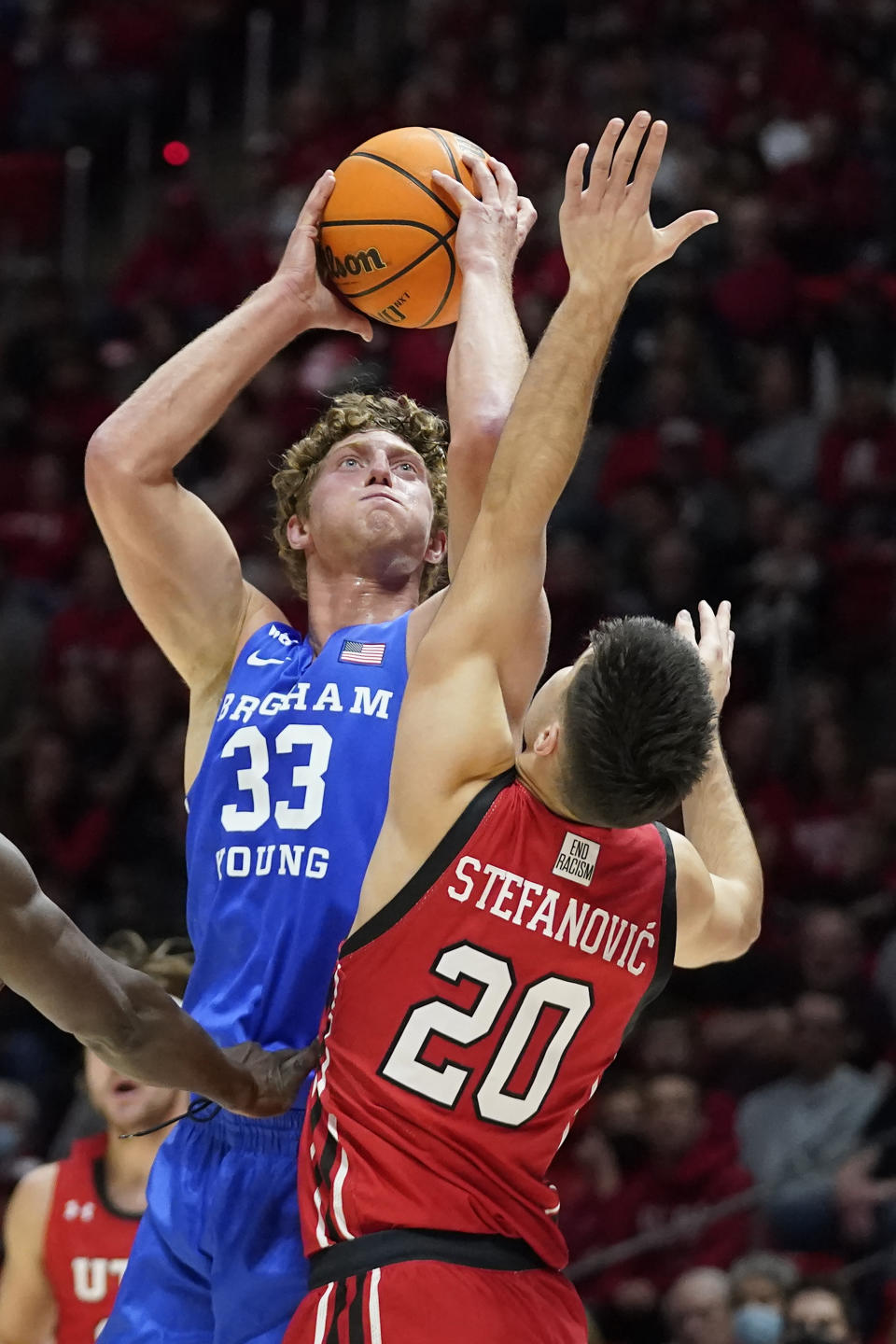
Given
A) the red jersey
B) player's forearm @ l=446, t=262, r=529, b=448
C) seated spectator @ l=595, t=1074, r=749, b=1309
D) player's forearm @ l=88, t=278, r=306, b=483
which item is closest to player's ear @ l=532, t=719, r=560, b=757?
player's forearm @ l=446, t=262, r=529, b=448

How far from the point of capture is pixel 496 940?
116 inches

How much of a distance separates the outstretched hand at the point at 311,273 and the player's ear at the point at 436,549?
495mm

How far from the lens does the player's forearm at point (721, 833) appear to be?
3664 millimetres

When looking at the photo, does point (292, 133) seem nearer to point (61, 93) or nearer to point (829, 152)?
point (61, 93)

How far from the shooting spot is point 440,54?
37.2ft

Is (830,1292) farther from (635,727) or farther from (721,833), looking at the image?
(635,727)

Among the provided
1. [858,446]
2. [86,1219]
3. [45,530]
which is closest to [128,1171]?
[86,1219]

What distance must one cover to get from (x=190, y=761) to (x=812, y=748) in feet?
14.2

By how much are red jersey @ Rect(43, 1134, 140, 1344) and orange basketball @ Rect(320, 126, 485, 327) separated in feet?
8.78

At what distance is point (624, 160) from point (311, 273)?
0.85 meters

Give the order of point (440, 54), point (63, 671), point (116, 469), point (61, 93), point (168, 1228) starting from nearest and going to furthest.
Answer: point (168, 1228)
point (116, 469)
point (63, 671)
point (440, 54)
point (61, 93)

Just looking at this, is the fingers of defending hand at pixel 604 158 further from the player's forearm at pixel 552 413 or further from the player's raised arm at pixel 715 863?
the player's raised arm at pixel 715 863

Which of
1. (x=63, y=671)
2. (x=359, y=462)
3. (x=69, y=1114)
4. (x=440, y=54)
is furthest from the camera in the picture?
(x=440, y=54)

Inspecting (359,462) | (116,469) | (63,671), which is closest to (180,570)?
(116,469)
